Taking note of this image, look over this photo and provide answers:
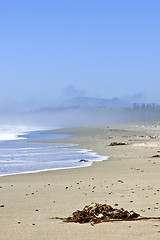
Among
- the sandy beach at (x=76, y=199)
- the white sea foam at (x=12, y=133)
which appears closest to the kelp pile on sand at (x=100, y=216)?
the sandy beach at (x=76, y=199)

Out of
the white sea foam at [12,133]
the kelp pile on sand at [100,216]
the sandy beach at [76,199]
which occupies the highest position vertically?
the white sea foam at [12,133]

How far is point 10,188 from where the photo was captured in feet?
34.7

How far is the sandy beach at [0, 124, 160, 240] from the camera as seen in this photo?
Answer: 601cm

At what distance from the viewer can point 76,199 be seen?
28.6 ft

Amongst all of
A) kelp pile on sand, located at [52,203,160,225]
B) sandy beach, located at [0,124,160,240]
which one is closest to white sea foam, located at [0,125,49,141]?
sandy beach, located at [0,124,160,240]

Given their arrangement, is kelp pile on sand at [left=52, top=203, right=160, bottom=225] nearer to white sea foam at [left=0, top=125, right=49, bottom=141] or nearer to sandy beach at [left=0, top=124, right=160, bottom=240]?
sandy beach at [left=0, top=124, right=160, bottom=240]

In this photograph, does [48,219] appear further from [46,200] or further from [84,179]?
[84,179]

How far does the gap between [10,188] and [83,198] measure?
2554mm

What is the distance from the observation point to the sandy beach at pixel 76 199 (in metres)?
6.01

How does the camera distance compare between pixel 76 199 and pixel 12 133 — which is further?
pixel 12 133

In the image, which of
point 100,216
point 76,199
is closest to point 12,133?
point 76,199

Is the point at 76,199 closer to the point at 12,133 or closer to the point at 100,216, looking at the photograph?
the point at 100,216

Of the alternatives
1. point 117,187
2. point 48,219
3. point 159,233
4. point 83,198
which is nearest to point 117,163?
point 117,187

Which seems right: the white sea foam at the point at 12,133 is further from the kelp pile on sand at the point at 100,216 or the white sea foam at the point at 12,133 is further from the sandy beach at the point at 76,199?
the kelp pile on sand at the point at 100,216
